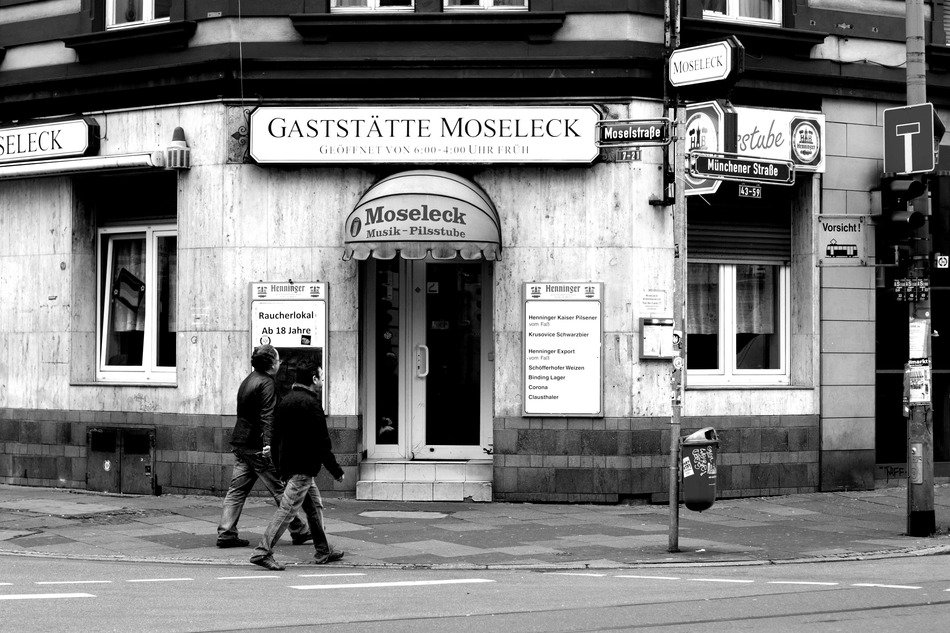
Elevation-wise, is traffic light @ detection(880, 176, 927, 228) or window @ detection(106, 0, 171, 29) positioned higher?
window @ detection(106, 0, 171, 29)

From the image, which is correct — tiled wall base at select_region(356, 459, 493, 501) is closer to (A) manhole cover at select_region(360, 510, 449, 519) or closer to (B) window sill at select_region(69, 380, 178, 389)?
(A) manhole cover at select_region(360, 510, 449, 519)

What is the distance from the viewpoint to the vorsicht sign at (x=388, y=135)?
15.3 m

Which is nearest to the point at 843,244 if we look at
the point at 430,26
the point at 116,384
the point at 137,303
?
the point at 430,26

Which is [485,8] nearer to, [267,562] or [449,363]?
[449,363]

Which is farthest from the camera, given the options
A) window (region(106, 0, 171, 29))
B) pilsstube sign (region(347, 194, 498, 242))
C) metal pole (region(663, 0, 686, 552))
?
window (region(106, 0, 171, 29))

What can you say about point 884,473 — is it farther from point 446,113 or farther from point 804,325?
point 446,113

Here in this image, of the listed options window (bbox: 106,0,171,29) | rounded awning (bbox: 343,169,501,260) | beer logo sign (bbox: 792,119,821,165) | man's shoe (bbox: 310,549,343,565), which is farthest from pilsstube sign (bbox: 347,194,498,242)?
man's shoe (bbox: 310,549,343,565)

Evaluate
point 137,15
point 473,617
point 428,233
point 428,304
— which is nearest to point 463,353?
point 428,304

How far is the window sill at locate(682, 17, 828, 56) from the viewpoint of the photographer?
15.8m

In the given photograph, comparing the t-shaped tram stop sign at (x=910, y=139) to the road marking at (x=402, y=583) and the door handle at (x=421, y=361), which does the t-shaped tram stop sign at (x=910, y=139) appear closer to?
the door handle at (x=421, y=361)

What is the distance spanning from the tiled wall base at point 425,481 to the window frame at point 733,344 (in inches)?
122

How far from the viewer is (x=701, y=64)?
40.2ft

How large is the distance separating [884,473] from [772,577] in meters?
7.27

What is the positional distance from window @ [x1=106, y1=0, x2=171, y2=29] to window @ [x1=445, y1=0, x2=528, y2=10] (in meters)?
3.74
